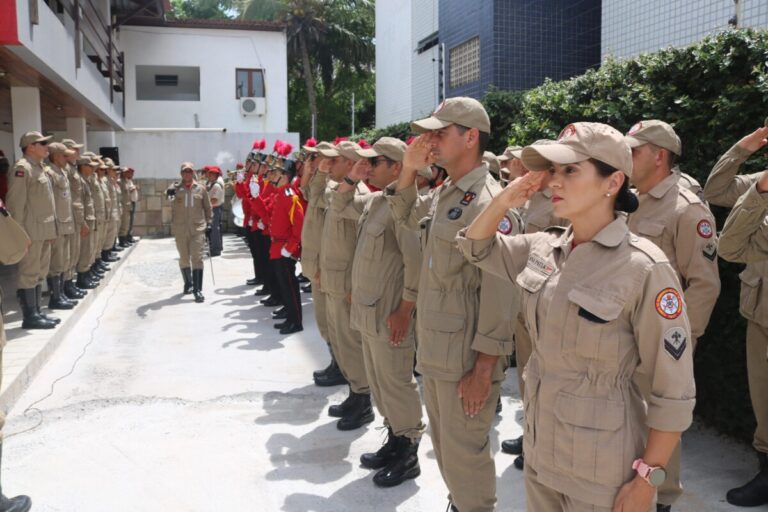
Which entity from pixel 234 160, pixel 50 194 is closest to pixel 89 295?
pixel 50 194

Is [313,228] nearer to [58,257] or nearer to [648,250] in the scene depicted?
[58,257]

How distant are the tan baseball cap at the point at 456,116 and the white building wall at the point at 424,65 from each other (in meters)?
12.7

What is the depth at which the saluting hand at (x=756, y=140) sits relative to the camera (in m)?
3.13

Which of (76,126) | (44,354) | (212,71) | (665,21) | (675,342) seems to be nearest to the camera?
(675,342)

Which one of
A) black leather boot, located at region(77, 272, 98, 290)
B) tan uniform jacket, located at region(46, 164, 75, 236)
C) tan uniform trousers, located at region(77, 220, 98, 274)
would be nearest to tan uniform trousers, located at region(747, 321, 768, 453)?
tan uniform jacket, located at region(46, 164, 75, 236)

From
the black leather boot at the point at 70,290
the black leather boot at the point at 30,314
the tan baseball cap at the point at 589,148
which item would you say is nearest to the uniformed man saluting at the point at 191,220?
the black leather boot at the point at 70,290

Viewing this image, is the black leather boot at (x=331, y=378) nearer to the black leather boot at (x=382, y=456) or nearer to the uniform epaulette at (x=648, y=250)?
the black leather boot at (x=382, y=456)

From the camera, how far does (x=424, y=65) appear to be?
53.4 ft

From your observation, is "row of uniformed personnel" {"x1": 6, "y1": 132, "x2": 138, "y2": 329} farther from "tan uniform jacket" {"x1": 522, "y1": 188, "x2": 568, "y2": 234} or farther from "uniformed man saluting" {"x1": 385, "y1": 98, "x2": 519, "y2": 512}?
"uniformed man saluting" {"x1": 385, "y1": 98, "x2": 519, "y2": 512}

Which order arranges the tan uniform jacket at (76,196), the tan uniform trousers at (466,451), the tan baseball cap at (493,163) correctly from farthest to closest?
the tan uniform jacket at (76,196), the tan baseball cap at (493,163), the tan uniform trousers at (466,451)

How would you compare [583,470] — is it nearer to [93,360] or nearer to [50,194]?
[93,360]

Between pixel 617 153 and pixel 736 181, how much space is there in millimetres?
1958

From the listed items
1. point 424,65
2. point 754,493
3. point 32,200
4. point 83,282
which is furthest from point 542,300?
point 424,65

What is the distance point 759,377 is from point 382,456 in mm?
2097
